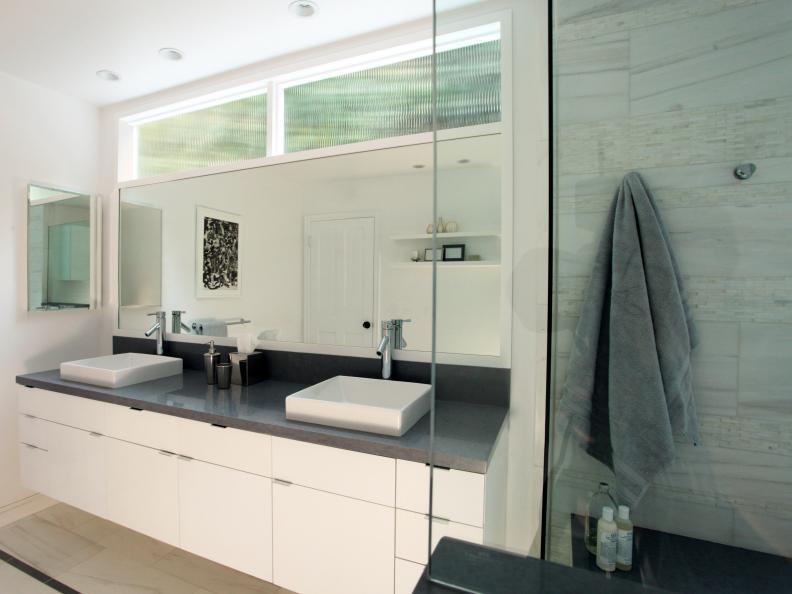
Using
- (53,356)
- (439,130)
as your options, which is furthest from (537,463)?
(53,356)

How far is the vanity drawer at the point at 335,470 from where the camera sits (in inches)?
49.4

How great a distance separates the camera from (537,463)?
73 cm

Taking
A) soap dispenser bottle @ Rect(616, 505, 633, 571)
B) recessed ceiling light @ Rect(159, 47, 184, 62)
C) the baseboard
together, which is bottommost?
the baseboard

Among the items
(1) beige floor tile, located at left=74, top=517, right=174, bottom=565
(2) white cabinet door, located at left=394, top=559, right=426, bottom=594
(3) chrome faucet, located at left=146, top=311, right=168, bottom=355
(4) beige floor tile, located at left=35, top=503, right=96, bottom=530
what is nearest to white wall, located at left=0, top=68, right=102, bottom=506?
(4) beige floor tile, located at left=35, top=503, right=96, bottom=530

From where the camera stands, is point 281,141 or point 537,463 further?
point 281,141

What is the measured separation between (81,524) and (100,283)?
146 centimetres

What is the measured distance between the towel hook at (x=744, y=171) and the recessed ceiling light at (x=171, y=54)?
2.43 meters

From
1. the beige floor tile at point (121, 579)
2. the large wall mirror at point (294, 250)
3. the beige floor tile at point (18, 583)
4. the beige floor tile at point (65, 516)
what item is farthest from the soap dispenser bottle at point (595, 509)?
the beige floor tile at point (65, 516)

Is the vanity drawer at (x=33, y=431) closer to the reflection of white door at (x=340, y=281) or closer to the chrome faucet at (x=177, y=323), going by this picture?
the chrome faucet at (x=177, y=323)

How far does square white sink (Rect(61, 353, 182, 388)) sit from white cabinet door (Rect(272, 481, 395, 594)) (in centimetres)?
103

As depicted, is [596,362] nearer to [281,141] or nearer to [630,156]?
[630,156]

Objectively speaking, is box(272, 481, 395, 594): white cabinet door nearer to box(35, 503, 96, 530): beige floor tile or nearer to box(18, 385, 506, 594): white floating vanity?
box(18, 385, 506, 594): white floating vanity

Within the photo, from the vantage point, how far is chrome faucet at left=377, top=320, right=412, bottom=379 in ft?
5.84

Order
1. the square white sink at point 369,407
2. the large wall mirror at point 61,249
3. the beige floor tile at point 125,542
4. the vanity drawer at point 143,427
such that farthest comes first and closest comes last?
the large wall mirror at point 61,249 < the beige floor tile at point 125,542 < the vanity drawer at point 143,427 < the square white sink at point 369,407
